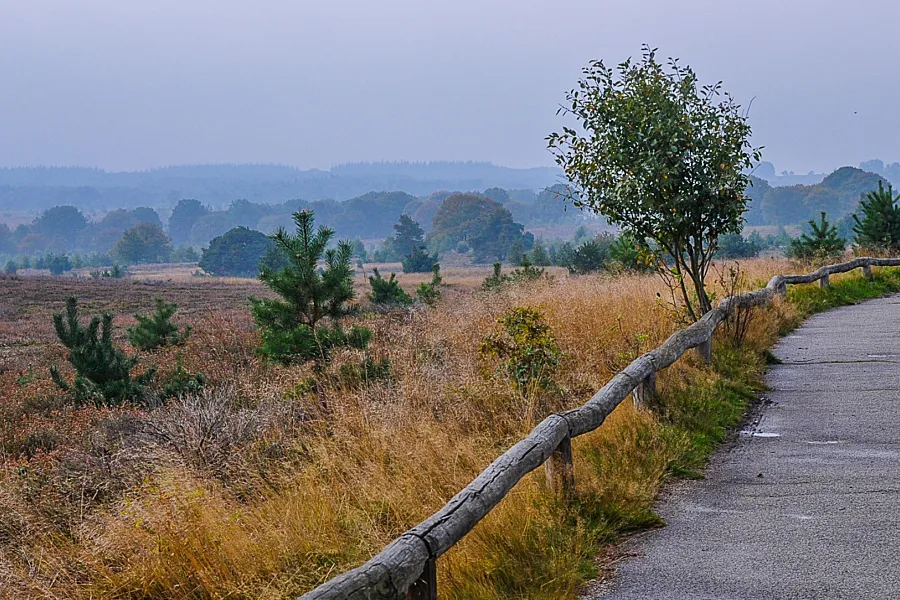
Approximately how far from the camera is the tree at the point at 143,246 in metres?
152

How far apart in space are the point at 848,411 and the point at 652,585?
508cm

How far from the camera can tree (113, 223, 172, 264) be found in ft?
499

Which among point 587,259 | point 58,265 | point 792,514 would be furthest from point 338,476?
point 58,265

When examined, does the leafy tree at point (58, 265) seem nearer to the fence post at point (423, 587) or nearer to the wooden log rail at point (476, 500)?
the wooden log rail at point (476, 500)

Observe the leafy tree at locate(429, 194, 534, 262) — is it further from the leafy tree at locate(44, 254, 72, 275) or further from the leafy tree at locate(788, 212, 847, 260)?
the leafy tree at locate(788, 212, 847, 260)

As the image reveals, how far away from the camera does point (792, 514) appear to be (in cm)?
590

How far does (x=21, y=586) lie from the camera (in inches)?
205

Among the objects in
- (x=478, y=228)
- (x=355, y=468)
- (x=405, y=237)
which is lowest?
(x=355, y=468)

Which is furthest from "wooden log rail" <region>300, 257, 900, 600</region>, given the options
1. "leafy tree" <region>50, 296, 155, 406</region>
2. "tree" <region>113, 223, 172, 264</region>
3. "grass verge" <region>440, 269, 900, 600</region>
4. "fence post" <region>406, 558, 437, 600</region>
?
"tree" <region>113, 223, 172, 264</region>

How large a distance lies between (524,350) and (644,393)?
1.88m

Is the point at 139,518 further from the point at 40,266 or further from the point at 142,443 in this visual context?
the point at 40,266

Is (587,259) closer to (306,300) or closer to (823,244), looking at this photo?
(823,244)

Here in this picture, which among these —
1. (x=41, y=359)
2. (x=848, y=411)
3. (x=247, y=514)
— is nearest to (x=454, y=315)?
(x=848, y=411)

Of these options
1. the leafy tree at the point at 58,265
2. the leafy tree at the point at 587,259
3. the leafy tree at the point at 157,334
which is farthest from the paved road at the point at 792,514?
the leafy tree at the point at 58,265
